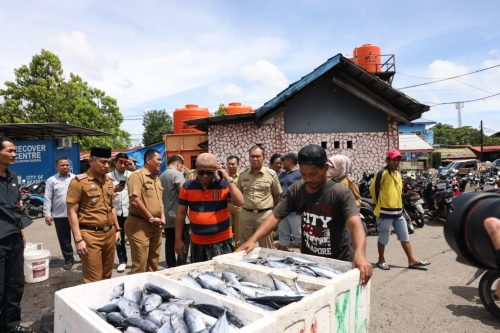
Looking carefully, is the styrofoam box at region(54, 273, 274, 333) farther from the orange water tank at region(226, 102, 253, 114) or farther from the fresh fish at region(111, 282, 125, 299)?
the orange water tank at region(226, 102, 253, 114)

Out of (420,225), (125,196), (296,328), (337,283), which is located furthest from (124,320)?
(420,225)

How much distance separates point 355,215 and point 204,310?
1.33 m

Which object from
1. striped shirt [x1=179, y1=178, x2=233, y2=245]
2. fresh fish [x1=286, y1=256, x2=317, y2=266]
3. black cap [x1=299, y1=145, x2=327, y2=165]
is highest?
black cap [x1=299, y1=145, x2=327, y2=165]

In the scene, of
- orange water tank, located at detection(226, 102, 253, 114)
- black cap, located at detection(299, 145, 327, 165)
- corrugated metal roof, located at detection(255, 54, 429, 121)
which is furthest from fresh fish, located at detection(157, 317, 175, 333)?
orange water tank, located at detection(226, 102, 253, 114)

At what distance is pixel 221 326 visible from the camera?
1664 millimetres

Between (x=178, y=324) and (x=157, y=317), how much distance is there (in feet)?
0.65

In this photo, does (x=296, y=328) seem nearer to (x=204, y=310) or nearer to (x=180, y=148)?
(x=204, y=310)

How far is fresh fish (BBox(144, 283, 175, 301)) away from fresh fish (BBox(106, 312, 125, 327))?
339mm

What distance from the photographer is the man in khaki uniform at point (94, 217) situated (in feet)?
11.9

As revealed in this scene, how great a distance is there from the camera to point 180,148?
1794cm

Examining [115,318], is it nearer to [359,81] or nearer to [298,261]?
[298,261]

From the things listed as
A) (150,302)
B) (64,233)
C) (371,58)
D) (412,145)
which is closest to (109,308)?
(150,302)

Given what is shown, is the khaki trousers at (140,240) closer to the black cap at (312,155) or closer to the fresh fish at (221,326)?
the black cap at (312,155)

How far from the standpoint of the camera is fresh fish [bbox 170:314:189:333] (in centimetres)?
170
